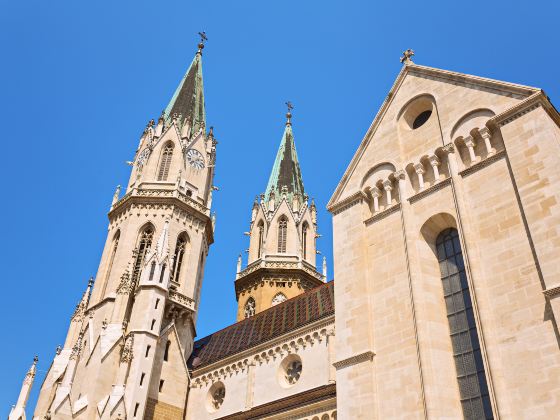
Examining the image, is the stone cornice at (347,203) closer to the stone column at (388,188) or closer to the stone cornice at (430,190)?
the stone column at (388,188)

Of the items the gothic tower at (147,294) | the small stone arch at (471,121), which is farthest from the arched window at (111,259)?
the small stone arch at (471,121)

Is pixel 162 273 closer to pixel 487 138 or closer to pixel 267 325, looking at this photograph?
pixel 267 325

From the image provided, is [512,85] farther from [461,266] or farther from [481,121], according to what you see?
[461,266]

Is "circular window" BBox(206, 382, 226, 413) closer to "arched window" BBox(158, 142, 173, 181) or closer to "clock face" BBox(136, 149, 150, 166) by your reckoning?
"arched window" BBox(158, 142, 173, 181)

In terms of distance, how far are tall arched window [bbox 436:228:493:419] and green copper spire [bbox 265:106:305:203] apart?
35000 millimetres

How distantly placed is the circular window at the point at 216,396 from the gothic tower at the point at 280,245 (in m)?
11.5

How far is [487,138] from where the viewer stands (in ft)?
46.9

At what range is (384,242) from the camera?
15.6 m

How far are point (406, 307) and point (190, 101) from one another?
110ft

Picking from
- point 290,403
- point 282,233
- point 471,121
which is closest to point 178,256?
point 290,403

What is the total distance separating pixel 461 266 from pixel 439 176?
266 centimetres

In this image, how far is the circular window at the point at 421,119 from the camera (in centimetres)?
1680

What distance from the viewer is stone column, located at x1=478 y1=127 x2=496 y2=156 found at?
14.1m

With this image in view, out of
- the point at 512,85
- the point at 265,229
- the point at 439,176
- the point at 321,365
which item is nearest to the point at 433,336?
the point at 439,176
